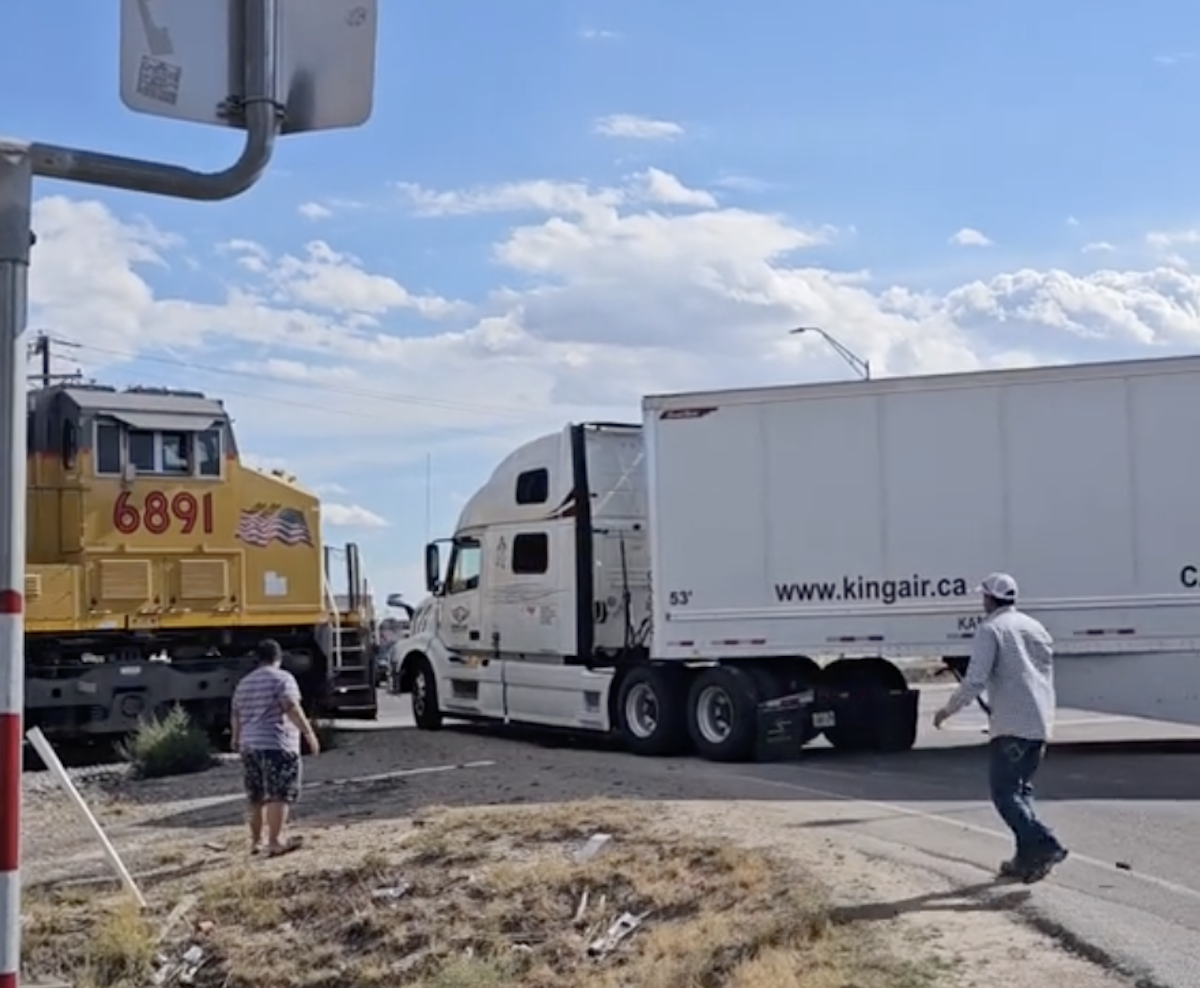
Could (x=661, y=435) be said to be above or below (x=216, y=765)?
above

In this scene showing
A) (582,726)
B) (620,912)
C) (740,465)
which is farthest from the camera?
(582,726)

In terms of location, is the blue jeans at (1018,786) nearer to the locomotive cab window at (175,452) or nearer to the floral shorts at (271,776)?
the floral shorts at (271,776)

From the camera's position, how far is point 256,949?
1005 centimetres

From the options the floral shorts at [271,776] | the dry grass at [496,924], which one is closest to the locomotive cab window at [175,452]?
the floral shorts at [271,776]

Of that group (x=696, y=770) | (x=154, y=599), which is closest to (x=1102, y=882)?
(x=696, y=770)

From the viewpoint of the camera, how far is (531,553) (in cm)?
2089

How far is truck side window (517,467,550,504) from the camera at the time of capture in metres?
20.6

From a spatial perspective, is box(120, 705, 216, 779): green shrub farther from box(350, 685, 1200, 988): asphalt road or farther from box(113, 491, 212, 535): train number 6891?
box(350, 685, 1200, 988): asphalt road

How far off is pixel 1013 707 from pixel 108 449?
1366cm

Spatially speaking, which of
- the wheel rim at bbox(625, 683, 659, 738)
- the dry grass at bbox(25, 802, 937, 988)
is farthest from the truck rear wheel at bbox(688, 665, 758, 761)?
the dry grass at bbox(25, 802, 937, 988)

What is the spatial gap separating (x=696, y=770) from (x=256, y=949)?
736 centimetres

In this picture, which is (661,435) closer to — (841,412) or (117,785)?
(841,412)

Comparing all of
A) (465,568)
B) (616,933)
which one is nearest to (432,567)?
(465,568)

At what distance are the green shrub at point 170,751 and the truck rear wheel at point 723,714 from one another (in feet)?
17.3
